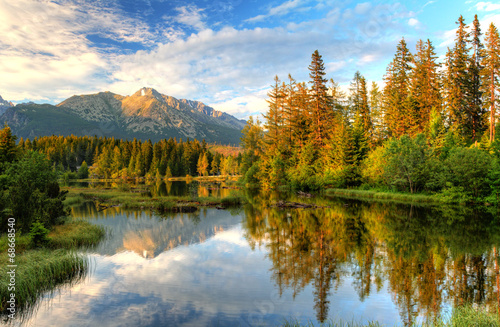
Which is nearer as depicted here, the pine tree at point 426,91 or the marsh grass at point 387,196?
the marsh grass at point 387,196

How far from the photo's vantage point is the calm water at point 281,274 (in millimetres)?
9734

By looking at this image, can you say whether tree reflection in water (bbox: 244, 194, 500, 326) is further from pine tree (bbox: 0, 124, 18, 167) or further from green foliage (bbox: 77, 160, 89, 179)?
green foliage (bbox: 77, 160, 89, 179)

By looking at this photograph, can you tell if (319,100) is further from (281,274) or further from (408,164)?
(281,274)

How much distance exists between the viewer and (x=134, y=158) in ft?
422

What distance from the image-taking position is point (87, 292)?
11461mm

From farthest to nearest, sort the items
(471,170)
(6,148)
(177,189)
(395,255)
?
1. (177,189)
2. (471,170)
3. (6,148)
4. (395,255)

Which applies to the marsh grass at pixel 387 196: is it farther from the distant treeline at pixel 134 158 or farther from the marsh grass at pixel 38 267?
the distant treeline at pixel 134 158

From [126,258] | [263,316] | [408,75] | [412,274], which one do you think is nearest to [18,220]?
[126,258]

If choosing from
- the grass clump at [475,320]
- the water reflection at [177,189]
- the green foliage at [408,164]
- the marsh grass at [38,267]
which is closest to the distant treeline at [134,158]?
the water reflection at [177,189]

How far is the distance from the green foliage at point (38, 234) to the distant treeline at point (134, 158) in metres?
103

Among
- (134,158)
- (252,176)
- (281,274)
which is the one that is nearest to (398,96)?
(252,176)

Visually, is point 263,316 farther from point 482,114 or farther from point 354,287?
point 482,114

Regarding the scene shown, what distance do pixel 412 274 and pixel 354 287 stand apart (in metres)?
3.05

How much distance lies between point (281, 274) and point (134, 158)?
419 ft
